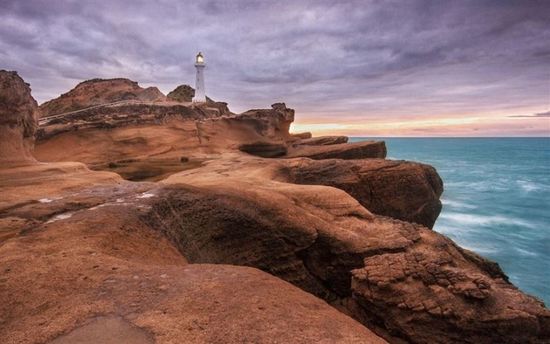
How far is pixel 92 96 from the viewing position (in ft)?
115

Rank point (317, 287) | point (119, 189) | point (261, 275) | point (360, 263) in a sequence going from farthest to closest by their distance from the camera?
point (119, 189) < point (317, 287) < point (360, 263) < point (261, 275)

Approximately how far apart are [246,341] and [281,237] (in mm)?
4827

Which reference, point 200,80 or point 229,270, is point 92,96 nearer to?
point 200,80

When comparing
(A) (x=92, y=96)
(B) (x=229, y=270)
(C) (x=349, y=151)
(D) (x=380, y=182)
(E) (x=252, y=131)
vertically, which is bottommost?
(D) (x=380, y=182)

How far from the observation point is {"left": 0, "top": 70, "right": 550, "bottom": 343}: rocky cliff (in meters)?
3.65

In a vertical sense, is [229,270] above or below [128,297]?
below

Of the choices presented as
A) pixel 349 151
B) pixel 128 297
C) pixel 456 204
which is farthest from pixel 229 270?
pixel 456 204

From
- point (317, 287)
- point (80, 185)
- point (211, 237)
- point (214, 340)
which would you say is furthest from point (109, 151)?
point (214, 340)

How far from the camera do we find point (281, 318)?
3787 millimetres

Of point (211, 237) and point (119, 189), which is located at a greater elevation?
point (119, 189)

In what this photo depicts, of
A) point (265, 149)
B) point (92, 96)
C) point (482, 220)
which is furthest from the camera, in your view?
point (92, 96)

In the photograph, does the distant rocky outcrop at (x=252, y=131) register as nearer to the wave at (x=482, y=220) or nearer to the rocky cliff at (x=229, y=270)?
the rocky cliff at (x=229, y=270)

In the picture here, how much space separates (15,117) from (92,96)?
86.6ft

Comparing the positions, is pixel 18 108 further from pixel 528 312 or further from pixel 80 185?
pixel 528 312
